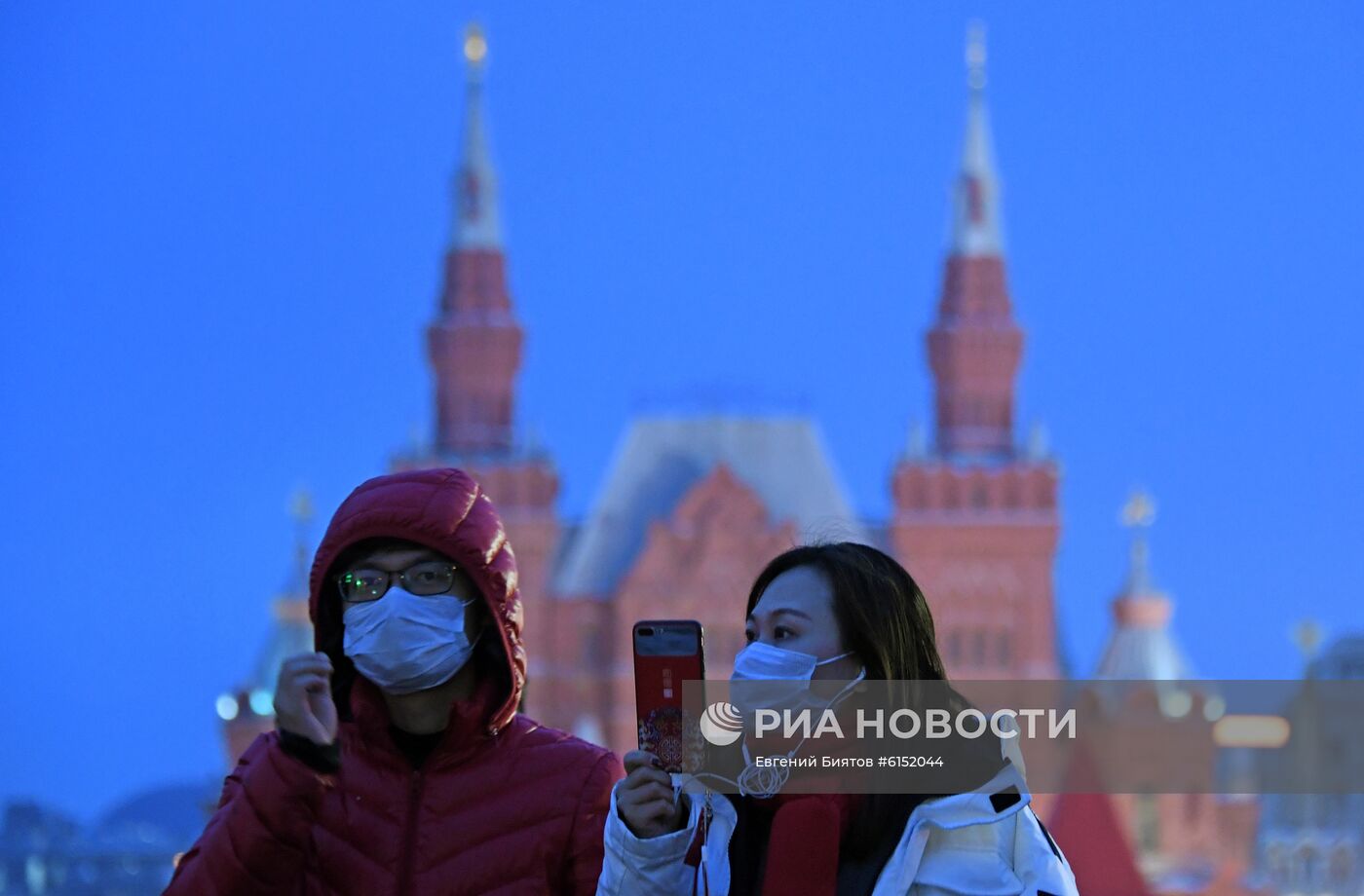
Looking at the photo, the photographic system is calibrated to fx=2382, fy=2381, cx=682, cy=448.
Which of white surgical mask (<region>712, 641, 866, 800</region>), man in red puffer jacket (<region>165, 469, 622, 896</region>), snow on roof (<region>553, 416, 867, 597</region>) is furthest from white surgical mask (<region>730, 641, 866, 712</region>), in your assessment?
snow on roof (<region>553, 416, 867, 597</region>)

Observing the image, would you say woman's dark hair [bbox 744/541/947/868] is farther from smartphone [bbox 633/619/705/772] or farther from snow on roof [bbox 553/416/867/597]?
snow on roof [bbox 553/416/867/597]

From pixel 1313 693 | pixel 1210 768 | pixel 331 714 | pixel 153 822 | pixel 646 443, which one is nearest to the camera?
pixel 331 714

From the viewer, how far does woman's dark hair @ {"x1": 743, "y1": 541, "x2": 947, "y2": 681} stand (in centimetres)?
244

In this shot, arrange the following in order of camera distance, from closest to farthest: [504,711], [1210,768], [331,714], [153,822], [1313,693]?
[331,714] < [504,711] < [153,822] < [1313,693] < [1210,768]

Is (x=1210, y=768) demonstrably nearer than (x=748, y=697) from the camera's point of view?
No

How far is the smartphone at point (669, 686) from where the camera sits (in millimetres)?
2408

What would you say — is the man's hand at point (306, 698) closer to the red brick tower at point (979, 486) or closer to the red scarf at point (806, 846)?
the red scarf at point (806, 846)

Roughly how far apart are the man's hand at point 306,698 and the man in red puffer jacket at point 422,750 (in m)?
0.06

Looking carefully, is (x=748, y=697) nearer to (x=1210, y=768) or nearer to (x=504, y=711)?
(x=504, y=711)

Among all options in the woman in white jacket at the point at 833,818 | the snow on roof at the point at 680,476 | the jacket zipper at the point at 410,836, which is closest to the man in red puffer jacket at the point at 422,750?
the jacket zipper at the point at 410,836

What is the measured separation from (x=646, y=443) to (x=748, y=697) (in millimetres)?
28092

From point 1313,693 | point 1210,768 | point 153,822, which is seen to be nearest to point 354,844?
point 153,822

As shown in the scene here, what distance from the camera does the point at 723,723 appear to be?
8.05ft

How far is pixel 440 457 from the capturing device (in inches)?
1164
